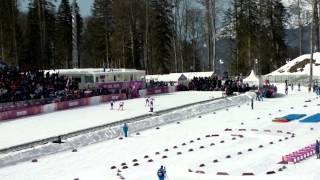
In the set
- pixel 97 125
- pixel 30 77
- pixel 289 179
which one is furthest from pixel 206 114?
pixel 289 179

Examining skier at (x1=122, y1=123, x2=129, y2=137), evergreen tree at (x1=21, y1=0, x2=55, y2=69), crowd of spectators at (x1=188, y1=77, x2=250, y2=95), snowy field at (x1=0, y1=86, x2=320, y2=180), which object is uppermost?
evergreen tree at (x1=21, y1=0, x2=55, y2=69)

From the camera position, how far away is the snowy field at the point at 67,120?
3656 centimetres

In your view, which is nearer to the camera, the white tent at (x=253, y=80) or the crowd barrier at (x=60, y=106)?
the crowd barrier at (x=60, y=106)

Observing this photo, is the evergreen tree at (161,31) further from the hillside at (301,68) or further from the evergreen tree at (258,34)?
the hillside at (301,68)

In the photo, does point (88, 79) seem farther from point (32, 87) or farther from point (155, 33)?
point (155, 33)

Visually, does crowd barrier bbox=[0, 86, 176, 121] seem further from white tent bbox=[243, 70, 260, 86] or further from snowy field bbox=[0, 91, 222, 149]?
white tent bbox=[243, 70, 260, 86]

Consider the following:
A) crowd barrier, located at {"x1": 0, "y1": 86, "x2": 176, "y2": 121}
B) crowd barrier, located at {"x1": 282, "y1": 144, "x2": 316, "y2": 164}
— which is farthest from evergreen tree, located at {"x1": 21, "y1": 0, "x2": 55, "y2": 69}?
crowd barrier, located at {"x1": 282, "y1": 144, "x2": 316, "y2": 164}

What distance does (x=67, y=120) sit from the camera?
1720 inches

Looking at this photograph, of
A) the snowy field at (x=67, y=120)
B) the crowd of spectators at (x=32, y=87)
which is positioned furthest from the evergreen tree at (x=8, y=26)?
the snowy field at (x=67, y=120)

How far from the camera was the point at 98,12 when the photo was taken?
9288 cm

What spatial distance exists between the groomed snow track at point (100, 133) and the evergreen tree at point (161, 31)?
3698cm

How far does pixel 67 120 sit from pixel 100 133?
658 centimetres

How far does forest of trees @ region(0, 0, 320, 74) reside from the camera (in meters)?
83.2

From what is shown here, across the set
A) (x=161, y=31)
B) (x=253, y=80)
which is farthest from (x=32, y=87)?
(x=161, y=31)
